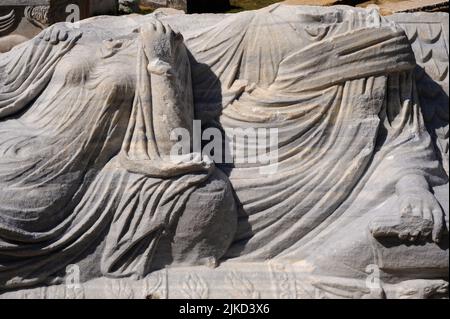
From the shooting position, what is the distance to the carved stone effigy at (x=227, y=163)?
2.87m

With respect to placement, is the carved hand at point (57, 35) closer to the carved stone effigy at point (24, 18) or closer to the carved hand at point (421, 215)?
the carved stone effigy at point (24, 18)

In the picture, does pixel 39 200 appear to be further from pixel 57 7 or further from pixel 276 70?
pixel 57 7

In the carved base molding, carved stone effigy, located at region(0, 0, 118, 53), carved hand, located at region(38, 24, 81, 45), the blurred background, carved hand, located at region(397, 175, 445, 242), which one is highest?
carved hand, located at region(38, 24, 81, 45)

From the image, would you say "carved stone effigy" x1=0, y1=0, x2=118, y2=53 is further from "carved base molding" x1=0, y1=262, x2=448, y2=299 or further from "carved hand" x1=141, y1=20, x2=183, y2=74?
"carved base molding" x1=0, y1=262, x2=448, y2=299

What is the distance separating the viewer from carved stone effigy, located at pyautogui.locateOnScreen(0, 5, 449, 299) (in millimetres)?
2867

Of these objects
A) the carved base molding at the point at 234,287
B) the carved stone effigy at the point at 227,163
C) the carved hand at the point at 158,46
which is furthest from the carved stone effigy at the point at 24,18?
the carved base molding at the point at 234,287

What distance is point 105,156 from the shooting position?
300 centimetres

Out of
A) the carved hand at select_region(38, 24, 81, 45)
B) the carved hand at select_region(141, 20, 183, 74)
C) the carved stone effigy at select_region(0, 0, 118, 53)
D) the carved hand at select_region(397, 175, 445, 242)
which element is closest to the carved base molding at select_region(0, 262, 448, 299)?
the carved hand at select_region(397, 175, 445, 242)

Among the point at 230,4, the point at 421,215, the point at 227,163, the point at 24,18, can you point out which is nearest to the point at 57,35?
the point at 24,18

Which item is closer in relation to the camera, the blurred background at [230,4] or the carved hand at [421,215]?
the carved hand at [421,215]

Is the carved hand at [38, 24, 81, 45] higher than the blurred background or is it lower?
higher

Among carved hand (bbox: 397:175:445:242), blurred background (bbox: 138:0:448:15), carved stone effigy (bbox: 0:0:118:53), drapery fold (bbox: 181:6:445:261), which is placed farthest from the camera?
blurred background (bbox: 138:0:448:15)

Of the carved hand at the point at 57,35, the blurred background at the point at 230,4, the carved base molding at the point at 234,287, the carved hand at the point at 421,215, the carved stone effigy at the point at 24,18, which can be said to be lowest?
the carved base molding at the point at 234,287
